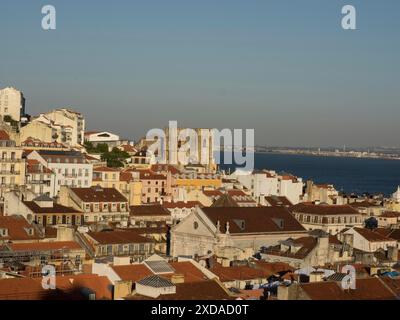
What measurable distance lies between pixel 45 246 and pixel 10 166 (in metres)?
25.7

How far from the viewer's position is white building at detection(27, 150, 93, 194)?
7356cm

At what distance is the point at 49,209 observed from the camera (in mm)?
57000

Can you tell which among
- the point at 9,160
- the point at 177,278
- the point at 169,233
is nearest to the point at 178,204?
the point at 9,160

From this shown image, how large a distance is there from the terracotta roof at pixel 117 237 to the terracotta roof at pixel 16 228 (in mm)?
3515

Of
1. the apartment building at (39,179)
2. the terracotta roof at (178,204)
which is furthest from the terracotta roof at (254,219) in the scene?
the apartment building at (39,179)

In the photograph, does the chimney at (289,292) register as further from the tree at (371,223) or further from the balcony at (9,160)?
the balcony at (9,160)

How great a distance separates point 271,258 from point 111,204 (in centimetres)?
2053

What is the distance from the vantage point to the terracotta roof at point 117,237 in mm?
47222

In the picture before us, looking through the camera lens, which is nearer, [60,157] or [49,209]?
[49,209]

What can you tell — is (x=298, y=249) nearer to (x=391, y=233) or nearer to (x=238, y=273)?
(x=238, y=273)

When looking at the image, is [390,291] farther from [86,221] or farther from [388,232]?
[86,221]

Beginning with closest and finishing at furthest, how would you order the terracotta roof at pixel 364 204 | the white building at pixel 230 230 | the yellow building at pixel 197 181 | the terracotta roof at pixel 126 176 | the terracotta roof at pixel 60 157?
the white building at pixel 230 230, the terracotta roof at pixel 60 157, the terracotta roof at pixel 126 176, the terracotta roof at pixel 364 204, the yellow building at pixel 197 181

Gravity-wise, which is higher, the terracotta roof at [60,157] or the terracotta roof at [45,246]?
the terracotta roof at [60,157]
